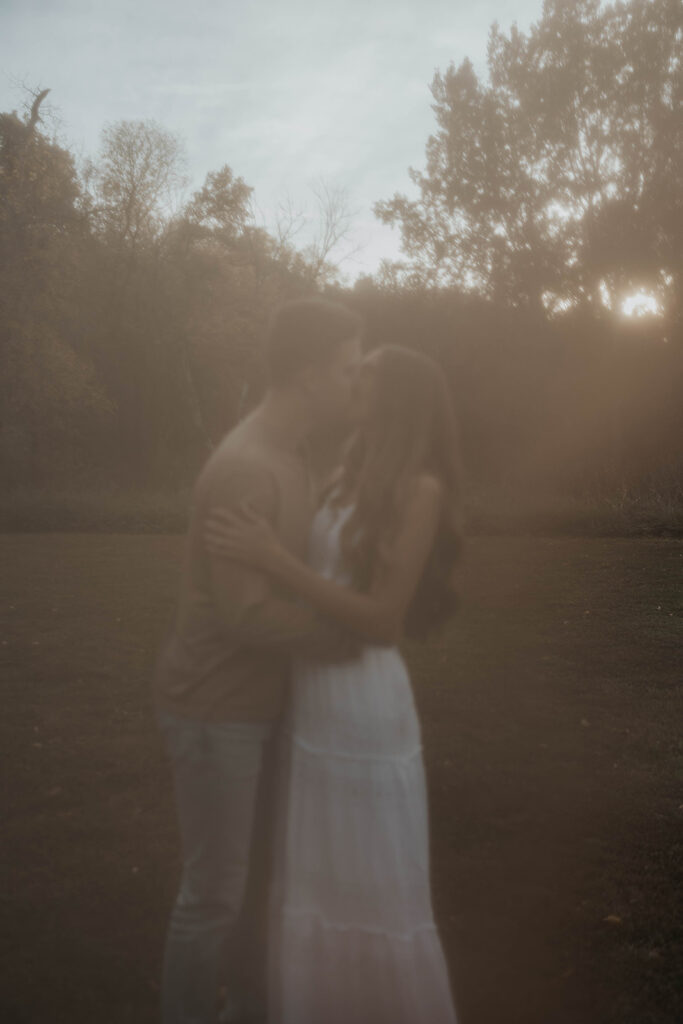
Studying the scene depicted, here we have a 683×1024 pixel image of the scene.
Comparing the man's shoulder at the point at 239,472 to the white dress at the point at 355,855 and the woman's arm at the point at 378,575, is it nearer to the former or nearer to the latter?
the woman's arm at the point at 378,575

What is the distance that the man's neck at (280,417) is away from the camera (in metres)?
2.48

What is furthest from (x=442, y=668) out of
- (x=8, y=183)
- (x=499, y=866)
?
(x=8, y=183)

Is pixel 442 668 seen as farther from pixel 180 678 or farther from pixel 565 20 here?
pixel 565 20

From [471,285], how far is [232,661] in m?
26.0

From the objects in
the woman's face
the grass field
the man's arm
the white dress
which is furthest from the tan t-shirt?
the grass field

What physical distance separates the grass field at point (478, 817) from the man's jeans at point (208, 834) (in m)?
1.04

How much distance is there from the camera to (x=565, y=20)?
25.8m

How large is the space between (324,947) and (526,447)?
22.8 meters

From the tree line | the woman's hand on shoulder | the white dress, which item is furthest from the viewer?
the tree line

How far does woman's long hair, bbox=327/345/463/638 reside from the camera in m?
2.46

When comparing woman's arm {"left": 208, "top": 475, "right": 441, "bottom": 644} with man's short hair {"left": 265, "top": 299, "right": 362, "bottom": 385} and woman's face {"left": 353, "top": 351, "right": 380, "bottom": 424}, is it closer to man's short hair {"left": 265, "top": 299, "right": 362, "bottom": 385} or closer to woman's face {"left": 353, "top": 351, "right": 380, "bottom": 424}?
woman's face {"left": 353, "top": 351, "right": 380, "bottom": 424}

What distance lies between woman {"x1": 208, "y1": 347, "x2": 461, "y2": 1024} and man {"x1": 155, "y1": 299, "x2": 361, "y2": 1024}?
0.34 feet

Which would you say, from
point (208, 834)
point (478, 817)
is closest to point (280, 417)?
point (208, 834)

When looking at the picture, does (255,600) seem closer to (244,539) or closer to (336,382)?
(244,539)
